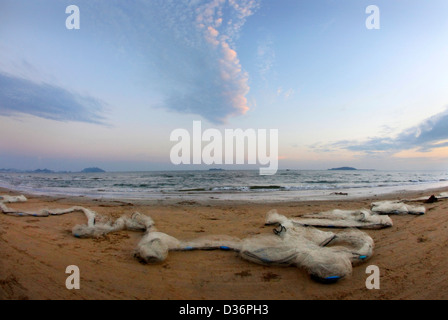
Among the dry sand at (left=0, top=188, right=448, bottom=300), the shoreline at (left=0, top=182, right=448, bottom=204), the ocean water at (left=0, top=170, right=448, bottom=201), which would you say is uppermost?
the dry sand at (left=0, top=188, right=448, bottom=300)

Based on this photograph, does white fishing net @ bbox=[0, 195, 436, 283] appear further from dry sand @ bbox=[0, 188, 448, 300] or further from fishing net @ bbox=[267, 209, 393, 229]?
dry sand @ bbox=[0, 188, 448, 300]

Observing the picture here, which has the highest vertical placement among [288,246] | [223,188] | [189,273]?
[288,246]

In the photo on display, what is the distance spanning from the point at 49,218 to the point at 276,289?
26.6 ft

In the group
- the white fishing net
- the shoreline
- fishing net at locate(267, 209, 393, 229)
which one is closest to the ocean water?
the shoreline

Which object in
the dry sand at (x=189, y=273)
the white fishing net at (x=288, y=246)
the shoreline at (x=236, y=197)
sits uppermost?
the white fishing net at (x=288, y=246)

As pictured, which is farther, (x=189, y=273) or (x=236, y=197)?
(x=236, y=197)

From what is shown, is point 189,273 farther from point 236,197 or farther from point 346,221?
point 236,197

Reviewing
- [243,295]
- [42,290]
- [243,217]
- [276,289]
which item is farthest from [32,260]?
[243,217]

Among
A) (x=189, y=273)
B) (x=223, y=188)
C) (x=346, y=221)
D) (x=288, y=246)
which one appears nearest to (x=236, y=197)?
(x=223, y=188)

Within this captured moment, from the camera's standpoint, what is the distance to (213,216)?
345 inches

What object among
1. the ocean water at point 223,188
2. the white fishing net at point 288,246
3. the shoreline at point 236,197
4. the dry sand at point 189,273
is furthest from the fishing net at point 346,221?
the ocean water at point 223,188

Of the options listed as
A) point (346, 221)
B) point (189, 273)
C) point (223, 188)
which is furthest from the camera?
point (223, 188)

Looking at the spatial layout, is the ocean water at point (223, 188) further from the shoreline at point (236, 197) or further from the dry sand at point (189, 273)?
the dry sand at point (189, 273)
